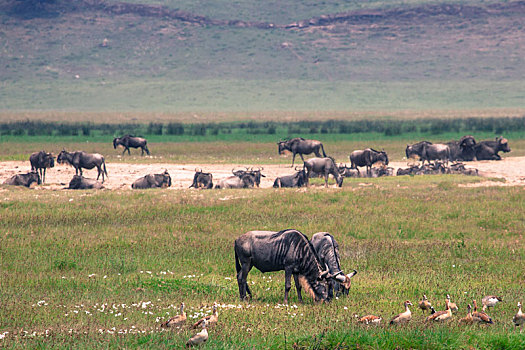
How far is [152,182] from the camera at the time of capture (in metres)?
30.9

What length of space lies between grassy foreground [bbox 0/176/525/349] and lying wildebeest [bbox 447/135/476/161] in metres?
15.8

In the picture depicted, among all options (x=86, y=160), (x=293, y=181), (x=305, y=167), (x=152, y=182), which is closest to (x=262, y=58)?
(x=86, y=160)

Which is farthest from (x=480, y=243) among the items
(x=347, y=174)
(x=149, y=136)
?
(x=149, y=136)

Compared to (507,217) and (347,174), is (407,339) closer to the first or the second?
(507,217)

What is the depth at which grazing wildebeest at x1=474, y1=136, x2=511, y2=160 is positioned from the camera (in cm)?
4312

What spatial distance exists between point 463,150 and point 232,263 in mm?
30512

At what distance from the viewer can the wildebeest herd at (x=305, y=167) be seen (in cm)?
3094

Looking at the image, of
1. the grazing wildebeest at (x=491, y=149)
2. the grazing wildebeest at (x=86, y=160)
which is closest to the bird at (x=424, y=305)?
the grazing wildebeest at (x=86, y=160)

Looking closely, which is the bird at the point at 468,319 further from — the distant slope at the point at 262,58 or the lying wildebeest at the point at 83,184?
the distant slope at the point at 262,58

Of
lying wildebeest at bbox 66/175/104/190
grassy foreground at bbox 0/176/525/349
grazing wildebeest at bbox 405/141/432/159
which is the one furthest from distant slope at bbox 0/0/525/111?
grassy foreground at bbox 0/176/525/349

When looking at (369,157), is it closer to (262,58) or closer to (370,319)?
(370,319)

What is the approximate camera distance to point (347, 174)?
35281 mm

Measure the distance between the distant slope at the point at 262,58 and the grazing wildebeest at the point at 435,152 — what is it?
3549 inches

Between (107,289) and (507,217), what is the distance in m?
12.5
